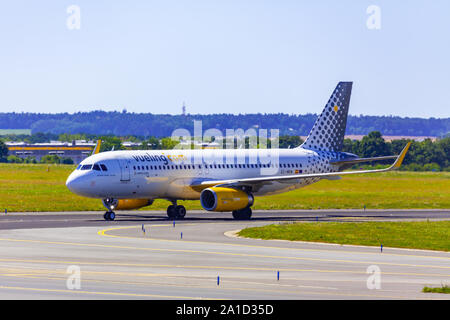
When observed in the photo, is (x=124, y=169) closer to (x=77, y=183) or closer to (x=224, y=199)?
(x=77, y=183)

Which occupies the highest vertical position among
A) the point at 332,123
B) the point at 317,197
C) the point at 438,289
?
the point at 332,123

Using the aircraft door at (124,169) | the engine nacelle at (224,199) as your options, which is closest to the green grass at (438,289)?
the engine nacelle at (224,199)

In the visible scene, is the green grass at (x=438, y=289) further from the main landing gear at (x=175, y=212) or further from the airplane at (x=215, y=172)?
the main landing gear at (x=175, y=212)

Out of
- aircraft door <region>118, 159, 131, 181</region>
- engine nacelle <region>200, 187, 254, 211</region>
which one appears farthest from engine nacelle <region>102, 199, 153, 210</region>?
engine nacelle <region>200, 187, 254, 211</region>

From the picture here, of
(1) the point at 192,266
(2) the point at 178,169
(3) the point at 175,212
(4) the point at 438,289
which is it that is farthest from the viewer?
(2) the point at 178,169

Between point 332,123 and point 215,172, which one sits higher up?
point 332,123

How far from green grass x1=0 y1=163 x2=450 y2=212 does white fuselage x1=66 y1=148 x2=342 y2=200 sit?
5.64m

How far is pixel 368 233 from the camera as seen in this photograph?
1831 inches

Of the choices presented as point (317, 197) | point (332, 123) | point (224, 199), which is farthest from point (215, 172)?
point (317, 197)

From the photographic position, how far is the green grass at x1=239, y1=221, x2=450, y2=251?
42375 mm

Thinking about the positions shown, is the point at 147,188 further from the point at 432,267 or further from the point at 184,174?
the point at 432,267

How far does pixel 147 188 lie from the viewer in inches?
2308

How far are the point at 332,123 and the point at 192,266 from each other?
38.6 m

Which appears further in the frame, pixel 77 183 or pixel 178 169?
pixel 178 169
